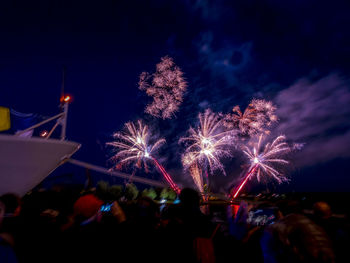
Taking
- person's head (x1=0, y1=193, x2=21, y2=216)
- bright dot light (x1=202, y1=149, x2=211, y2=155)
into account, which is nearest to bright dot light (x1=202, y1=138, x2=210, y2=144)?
bright dot light (x1=202, y1=149, x2=211, y2=155)

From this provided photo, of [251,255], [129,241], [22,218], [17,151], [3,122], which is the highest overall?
[3,122]

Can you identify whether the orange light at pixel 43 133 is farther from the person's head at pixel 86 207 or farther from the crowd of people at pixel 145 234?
the person's head at pixel 86 207

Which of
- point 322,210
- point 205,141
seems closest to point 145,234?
point 322,210

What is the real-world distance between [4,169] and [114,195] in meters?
33.0

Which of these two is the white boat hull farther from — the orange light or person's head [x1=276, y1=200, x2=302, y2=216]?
person's head [x1=276, y1=200, x2=302, y2=216]

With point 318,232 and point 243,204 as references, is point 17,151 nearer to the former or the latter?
point 243,204

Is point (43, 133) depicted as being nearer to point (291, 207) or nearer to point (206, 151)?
point (291, 207)

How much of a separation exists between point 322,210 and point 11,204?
18.3 feet

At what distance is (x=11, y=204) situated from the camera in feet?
9.77

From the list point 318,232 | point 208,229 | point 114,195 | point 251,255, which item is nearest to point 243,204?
point 251,255

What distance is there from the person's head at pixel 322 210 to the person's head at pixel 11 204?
539cm

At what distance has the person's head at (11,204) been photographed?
114 inches

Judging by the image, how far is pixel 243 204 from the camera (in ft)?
14.9

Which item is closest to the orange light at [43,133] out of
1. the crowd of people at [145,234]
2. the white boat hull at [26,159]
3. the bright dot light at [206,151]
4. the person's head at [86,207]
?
the white boat hull at [26,159]
